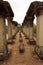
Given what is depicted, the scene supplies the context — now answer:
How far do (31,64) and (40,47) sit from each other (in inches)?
93.5

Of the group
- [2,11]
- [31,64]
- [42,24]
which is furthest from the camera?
[42,24]

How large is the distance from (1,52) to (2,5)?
3.24 m

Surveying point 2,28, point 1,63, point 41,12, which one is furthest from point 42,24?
point 1,63

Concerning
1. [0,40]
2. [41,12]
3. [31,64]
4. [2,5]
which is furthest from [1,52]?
[41,12]

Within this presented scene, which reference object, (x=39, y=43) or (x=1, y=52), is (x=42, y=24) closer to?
(x=39, y=43)

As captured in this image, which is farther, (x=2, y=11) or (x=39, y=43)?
(x=39, y=43)

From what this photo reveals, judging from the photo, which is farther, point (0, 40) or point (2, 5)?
point (0, 40)

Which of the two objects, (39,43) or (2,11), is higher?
(2,11)

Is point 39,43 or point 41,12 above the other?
point 41,12

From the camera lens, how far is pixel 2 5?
10.0m

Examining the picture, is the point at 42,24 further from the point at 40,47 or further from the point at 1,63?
the point at 1,63

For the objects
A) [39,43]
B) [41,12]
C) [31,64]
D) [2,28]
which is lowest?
[31,64]

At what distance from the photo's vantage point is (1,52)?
36.5 feet

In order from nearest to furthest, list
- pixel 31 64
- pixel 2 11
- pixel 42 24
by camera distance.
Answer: pixel 31 64 < pixel 2 11 < pixel 42 24
